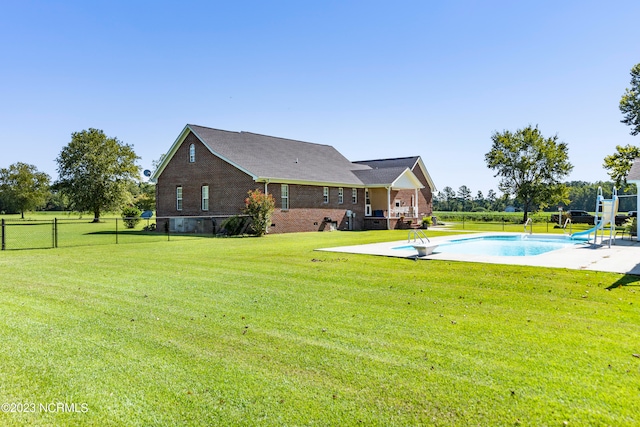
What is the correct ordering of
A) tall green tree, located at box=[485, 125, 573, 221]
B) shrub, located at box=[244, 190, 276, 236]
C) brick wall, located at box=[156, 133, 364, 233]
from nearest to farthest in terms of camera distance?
shrub, located at box=[244, 190, 276, 236] → brick wall, located at box=[156, 133, 364, 233] → tall green tree, located at box=[485, 125, 573, 221]

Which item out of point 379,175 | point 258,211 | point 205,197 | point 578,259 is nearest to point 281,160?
point 205,197

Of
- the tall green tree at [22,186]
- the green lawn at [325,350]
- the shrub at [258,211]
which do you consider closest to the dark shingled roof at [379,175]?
the shrub at [258,211]

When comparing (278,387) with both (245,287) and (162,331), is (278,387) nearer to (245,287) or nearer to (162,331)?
(162,331)

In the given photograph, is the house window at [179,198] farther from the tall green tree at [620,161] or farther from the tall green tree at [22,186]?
the tall green tree at [22,186]

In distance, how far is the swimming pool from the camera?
1625cm

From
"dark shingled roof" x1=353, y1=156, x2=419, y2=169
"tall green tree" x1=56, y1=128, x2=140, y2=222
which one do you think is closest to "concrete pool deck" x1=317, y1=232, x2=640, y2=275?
"dark shingled roof" x1=353, y1=156, x2=419, y2=169

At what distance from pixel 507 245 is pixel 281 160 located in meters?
16.0

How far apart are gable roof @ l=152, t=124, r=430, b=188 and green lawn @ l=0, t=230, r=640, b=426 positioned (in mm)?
17373

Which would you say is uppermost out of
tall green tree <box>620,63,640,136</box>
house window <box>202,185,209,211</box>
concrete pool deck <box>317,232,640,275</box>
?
tall green tree <box>620,63,640,136</box>

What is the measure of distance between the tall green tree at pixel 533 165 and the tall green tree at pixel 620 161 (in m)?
7.69

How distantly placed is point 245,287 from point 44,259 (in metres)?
8.54

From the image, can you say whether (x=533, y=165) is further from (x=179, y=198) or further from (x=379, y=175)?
(x=179, y=198)

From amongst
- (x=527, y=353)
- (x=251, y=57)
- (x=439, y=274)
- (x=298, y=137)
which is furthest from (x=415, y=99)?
(x=527, y=353)

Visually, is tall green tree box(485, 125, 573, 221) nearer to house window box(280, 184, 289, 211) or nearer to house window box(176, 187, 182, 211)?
house window box(280, 184, 289, 211)
